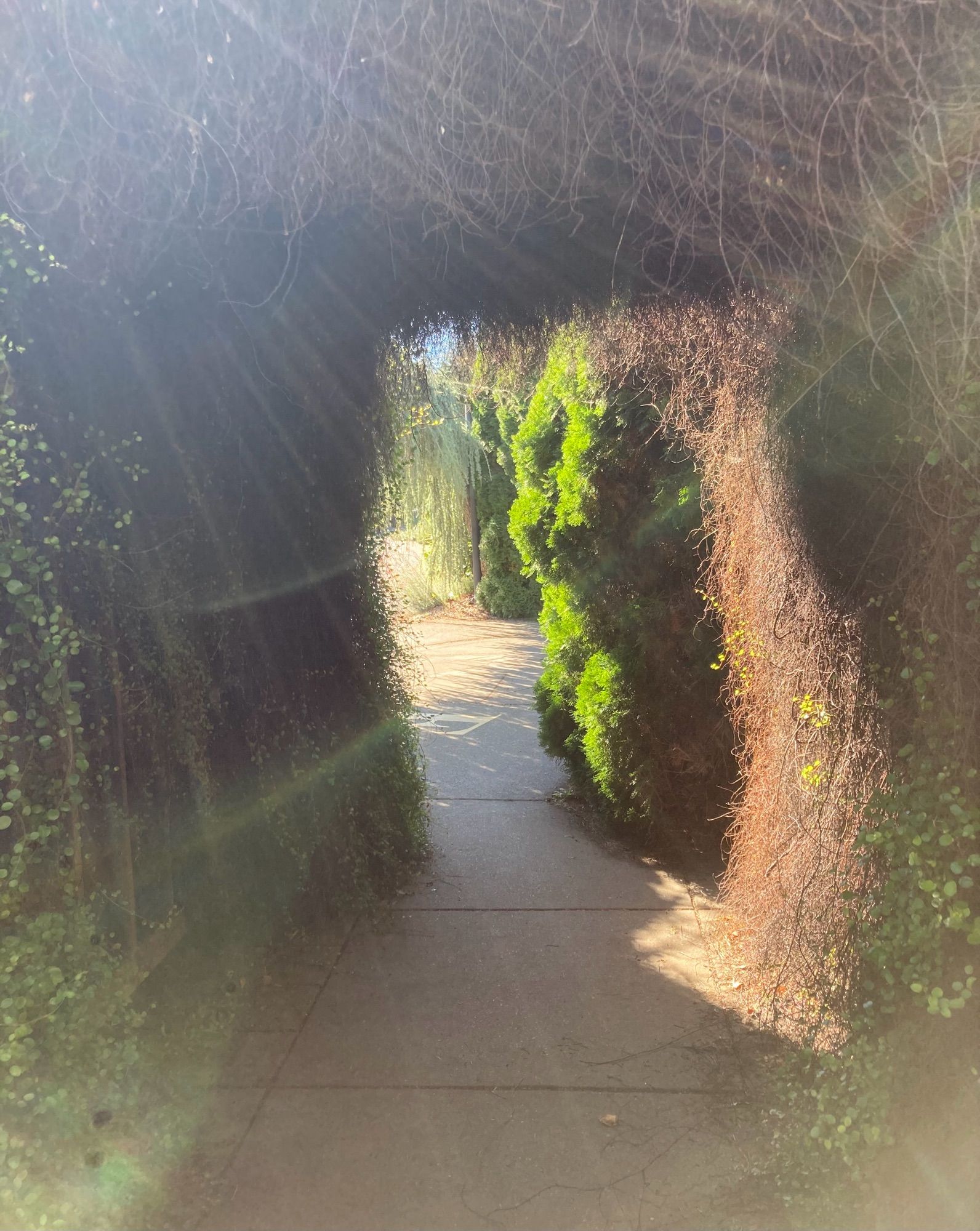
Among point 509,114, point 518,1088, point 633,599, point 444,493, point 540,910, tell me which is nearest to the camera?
point 509,114

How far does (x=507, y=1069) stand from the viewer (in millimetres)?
3059

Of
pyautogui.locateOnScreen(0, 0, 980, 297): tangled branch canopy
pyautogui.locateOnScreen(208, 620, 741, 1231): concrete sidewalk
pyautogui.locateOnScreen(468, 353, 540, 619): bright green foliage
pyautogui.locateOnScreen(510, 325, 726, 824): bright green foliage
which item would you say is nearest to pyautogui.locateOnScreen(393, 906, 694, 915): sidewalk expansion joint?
pyautogui.locateOnScreen(208, 620, 741, 1231): concrete sidewalk

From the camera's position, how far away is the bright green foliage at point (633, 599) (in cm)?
491

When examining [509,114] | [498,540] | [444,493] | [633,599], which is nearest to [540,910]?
[633,599]

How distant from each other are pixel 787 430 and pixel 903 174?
1.07 metres

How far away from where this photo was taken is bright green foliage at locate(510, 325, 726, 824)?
16.1 feet

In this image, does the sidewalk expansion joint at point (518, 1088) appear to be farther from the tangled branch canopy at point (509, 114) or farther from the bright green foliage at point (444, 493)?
the bright green foliage at point (444, 493)

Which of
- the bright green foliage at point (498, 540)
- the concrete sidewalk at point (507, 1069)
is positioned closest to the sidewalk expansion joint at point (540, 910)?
the concrete sidewalk at point (507, 1069)

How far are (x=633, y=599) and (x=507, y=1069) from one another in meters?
2.79

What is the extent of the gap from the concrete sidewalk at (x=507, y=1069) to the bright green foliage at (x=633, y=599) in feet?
A: 1.95

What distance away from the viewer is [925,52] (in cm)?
182

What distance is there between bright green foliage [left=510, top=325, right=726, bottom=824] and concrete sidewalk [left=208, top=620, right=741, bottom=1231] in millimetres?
593

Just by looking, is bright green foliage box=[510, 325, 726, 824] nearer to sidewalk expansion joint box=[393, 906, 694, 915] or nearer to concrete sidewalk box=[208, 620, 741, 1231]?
concrete sidewalk box=[208, 620, 741, 1231]

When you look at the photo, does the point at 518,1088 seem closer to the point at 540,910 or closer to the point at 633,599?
the point at 540,910
